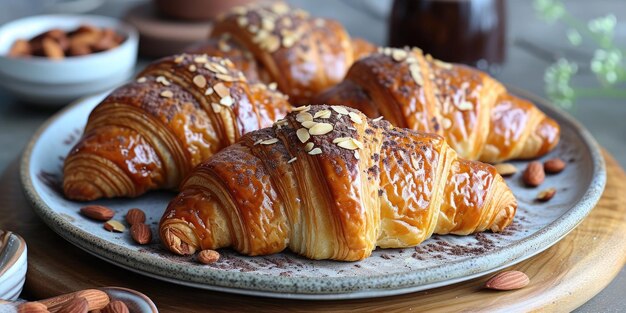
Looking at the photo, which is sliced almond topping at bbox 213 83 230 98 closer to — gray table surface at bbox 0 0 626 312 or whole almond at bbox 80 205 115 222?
whole almond at bbox 80 205 115 222

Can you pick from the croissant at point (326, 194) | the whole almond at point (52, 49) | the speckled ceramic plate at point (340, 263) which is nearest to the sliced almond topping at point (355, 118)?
the croissant at point (326, 194)

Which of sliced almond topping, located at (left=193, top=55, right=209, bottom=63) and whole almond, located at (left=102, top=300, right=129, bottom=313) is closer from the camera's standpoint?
whole almond, located at (left=102, top=300, right=129, bottom=313)

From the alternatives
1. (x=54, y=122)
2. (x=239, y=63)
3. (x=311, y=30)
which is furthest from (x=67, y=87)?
(x=311, y=30)

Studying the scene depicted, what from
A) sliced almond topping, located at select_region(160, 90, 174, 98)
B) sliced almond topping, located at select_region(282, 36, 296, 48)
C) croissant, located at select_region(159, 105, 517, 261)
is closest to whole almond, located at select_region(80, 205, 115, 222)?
croissant, located at select_region(159, 105, 517, 261)

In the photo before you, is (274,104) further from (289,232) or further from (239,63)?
(289,232)

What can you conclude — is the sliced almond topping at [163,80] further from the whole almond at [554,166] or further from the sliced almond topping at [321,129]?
the whole almond at [554,166]
